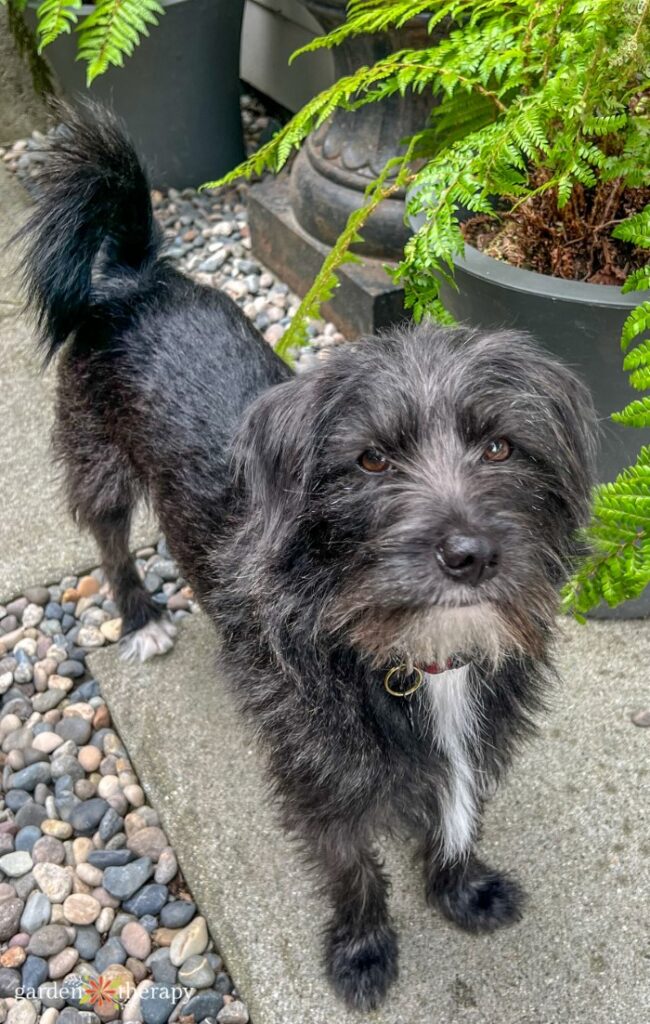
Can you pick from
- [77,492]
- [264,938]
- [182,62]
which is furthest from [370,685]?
[182,62]

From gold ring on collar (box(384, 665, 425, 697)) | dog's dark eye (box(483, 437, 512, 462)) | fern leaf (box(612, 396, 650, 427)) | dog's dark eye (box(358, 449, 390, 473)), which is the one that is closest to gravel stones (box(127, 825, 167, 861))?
gold ring on collar (box(384, 665, 425, 697))

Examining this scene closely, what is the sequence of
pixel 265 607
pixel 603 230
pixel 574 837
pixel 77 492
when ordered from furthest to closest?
pixel 77 492, pixel 603 230, pixel 574 837, pixel 265 607

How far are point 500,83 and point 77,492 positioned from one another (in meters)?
1.89

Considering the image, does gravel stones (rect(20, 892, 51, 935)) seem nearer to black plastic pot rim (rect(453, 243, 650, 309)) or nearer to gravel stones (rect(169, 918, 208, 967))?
gravel stones (rect(169, 918, 208, 967))

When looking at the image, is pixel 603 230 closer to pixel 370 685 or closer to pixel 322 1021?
pixel 370 685

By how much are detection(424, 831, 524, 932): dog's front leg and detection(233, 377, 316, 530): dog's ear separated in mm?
1158

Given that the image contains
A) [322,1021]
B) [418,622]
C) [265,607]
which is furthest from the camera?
[322,1021]

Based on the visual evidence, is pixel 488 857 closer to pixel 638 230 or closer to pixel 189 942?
pixel 189 942

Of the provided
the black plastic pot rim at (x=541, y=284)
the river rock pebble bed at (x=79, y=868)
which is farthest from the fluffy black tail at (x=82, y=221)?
the river rock pebble bed at (x=79, y=868)

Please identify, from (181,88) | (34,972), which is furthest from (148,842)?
(181,88)

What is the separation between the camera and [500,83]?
299 centimetres

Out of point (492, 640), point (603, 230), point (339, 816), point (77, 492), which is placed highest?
point (603, 230)

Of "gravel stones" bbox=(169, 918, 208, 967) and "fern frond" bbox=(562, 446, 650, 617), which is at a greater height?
"fern frond" bbox=(562, 446, 650, 617)

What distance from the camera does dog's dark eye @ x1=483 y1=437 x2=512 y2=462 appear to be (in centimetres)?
187
